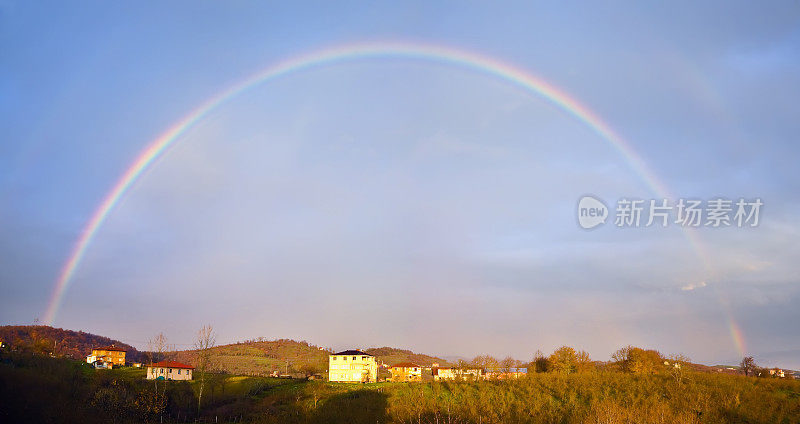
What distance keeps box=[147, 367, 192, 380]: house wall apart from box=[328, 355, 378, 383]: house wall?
22.1 m

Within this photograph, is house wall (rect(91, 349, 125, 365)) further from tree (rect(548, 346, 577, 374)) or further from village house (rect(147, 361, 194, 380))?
tree (rect(548, 346, 577, 374))

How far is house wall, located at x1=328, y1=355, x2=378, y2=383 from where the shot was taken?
87463mm

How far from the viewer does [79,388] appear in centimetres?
5031

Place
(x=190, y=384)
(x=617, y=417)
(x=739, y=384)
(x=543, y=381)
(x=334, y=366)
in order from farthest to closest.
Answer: (x=334, y=366)
(x=190, y=384)
(x=543, y=381)
(x=739, y=384)
(x=617, y=417)

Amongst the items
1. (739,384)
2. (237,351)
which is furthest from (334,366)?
(237,351)

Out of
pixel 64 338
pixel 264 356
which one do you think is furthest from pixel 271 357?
pixel 64 338

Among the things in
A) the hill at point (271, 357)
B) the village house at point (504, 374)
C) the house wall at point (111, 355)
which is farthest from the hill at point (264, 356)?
the village house at point (504, 374)

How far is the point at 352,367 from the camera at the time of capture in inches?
3489

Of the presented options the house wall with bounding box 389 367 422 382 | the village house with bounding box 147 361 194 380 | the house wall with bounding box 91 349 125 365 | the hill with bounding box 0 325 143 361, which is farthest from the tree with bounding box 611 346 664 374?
the hill with bounding box 0 325 143 361

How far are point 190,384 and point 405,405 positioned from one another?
33406mm

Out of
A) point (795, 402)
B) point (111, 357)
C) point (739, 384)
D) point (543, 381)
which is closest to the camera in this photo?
point (795, 402)

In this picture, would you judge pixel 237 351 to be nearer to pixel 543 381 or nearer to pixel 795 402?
pixel 543 381

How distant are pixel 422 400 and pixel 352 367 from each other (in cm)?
4472

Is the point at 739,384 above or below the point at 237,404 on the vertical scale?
above
